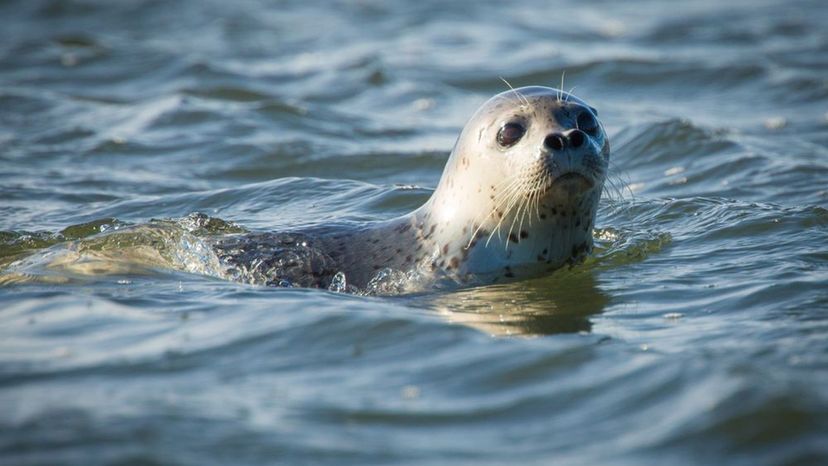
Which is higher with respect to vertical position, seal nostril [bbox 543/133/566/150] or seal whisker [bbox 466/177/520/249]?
seal nostril [bbox 543/133/566/150]

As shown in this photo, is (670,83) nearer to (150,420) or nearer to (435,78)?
(435,78)

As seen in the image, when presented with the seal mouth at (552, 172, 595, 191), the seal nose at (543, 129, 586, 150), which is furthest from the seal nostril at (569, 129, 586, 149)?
the seal mouth at (552, 172, 595, 191)

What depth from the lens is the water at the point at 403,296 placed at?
426cm

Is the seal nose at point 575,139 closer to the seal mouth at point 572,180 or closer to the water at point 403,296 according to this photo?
the seal mouth at point 572,180

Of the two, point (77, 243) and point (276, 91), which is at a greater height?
point (276, 91)

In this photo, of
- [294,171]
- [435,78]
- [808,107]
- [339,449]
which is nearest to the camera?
[339,449]

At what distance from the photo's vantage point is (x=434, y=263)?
249 inches

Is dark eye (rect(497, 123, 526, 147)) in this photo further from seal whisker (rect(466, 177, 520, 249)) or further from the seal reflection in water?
seal whisker (rect(466, 177, 520, 249))

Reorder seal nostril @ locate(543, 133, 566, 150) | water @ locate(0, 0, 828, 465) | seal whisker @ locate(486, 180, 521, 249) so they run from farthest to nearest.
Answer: seal whisker @ locate(486, 180, 521, 249)
seal nostril @ locate(543, 133, 566, 150)
water @ locate(0, 0, 828, 465)

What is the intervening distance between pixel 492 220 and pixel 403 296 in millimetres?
584

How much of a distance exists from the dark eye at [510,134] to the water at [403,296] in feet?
2.39

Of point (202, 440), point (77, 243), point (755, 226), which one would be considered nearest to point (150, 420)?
point (202, 440)

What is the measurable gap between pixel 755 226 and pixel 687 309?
1.84m

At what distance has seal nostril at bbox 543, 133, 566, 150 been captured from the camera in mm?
5840
